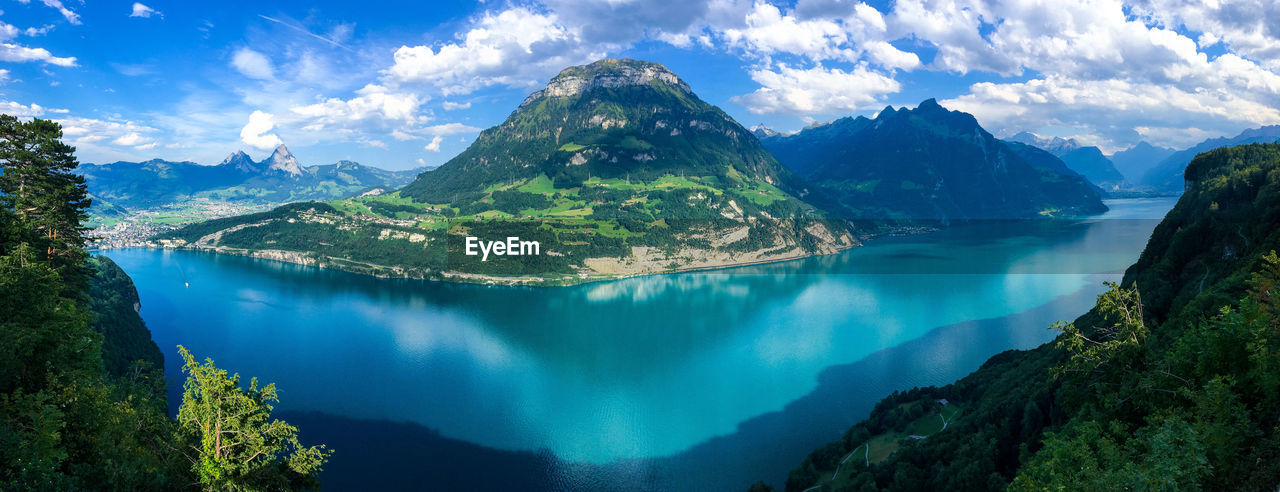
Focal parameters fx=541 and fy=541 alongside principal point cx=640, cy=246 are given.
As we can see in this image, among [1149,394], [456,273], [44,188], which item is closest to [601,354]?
[44,188]

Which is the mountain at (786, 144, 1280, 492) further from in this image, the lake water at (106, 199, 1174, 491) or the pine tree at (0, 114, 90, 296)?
the pine tree at (0, 114, 90, 296)

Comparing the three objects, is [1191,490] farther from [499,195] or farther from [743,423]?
[499,195]

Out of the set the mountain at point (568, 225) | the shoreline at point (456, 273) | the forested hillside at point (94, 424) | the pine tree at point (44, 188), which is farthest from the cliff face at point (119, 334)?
the mountain at point (568, 225)

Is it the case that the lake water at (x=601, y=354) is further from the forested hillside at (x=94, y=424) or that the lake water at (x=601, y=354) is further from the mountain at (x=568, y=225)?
the forested hillside at (x=94, y=424)

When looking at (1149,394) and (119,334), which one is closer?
(1149,394)

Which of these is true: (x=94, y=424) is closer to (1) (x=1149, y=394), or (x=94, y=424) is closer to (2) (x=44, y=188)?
Result: (2) (x=44, y=188)

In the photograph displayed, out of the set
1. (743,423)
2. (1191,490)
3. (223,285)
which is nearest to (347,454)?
(743,423)
